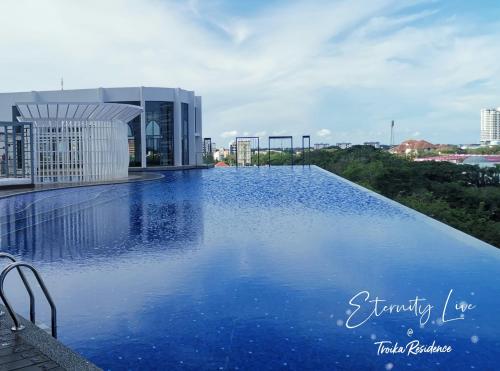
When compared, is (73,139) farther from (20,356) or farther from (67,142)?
(20,356)

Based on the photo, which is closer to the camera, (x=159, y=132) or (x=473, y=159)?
(x=159, y=132)

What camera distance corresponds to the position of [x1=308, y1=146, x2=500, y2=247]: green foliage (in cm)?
1791

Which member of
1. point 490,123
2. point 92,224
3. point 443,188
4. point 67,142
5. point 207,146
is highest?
point 490,123

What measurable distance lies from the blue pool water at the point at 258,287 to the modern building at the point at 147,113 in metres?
24.5

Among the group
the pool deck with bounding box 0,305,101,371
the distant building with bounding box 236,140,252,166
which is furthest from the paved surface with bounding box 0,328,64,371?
the distant building with bounding box 236,140,252,166

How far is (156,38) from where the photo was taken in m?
20.9

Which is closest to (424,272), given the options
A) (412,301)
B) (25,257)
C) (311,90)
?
(412,301)

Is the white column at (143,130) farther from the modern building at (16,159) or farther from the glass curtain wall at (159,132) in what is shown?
the modern building at (16,159)

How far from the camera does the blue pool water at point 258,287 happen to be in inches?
140

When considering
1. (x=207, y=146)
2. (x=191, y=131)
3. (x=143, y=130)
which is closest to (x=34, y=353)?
(x=143, y=130)

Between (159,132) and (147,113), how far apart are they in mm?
1554

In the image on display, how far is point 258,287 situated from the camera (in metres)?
5.09

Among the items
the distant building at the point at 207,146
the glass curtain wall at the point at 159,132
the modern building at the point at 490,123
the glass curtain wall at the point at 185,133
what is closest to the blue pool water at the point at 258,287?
the glass curtain wall at the point at 159,132

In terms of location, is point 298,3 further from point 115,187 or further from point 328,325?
point 328,325
